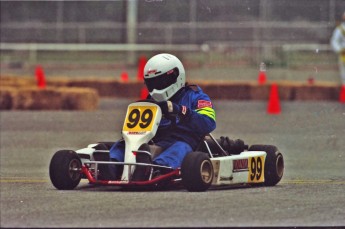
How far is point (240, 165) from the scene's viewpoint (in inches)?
377

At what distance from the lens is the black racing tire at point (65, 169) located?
9.16 meters

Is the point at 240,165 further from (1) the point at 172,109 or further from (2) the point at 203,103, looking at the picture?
(1) the point at 172,109

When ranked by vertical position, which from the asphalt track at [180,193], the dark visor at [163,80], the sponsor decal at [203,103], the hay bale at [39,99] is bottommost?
the hay bale at [39,99]

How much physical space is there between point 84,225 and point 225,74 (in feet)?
82.2

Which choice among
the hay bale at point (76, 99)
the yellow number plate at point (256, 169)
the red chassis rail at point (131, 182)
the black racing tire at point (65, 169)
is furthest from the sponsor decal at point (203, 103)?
the hay bale at point (76, 99)

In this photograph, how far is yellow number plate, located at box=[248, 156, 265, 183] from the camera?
9.70 meters

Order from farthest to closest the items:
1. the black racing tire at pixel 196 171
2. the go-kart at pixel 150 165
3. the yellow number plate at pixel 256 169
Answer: the yellow number plate at pixel 256 169
the go-kart at pixel 150 165
the black racing tire at pixel 196 171

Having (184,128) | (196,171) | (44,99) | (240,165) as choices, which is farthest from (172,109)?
(44,99)

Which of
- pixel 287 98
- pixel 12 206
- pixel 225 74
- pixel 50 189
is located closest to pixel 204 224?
pixel 12 206

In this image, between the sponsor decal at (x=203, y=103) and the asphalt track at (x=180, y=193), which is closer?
the asphalt track at (x=180, y=193)

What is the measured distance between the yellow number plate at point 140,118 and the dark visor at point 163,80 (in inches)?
10.6

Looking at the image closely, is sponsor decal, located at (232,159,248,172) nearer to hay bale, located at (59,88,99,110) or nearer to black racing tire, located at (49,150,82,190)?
black racing tire, located at (49,150,82,190)

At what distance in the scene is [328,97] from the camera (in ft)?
80.7

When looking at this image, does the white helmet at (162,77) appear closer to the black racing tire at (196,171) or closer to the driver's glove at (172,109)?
the driver's glove at (172,109)
